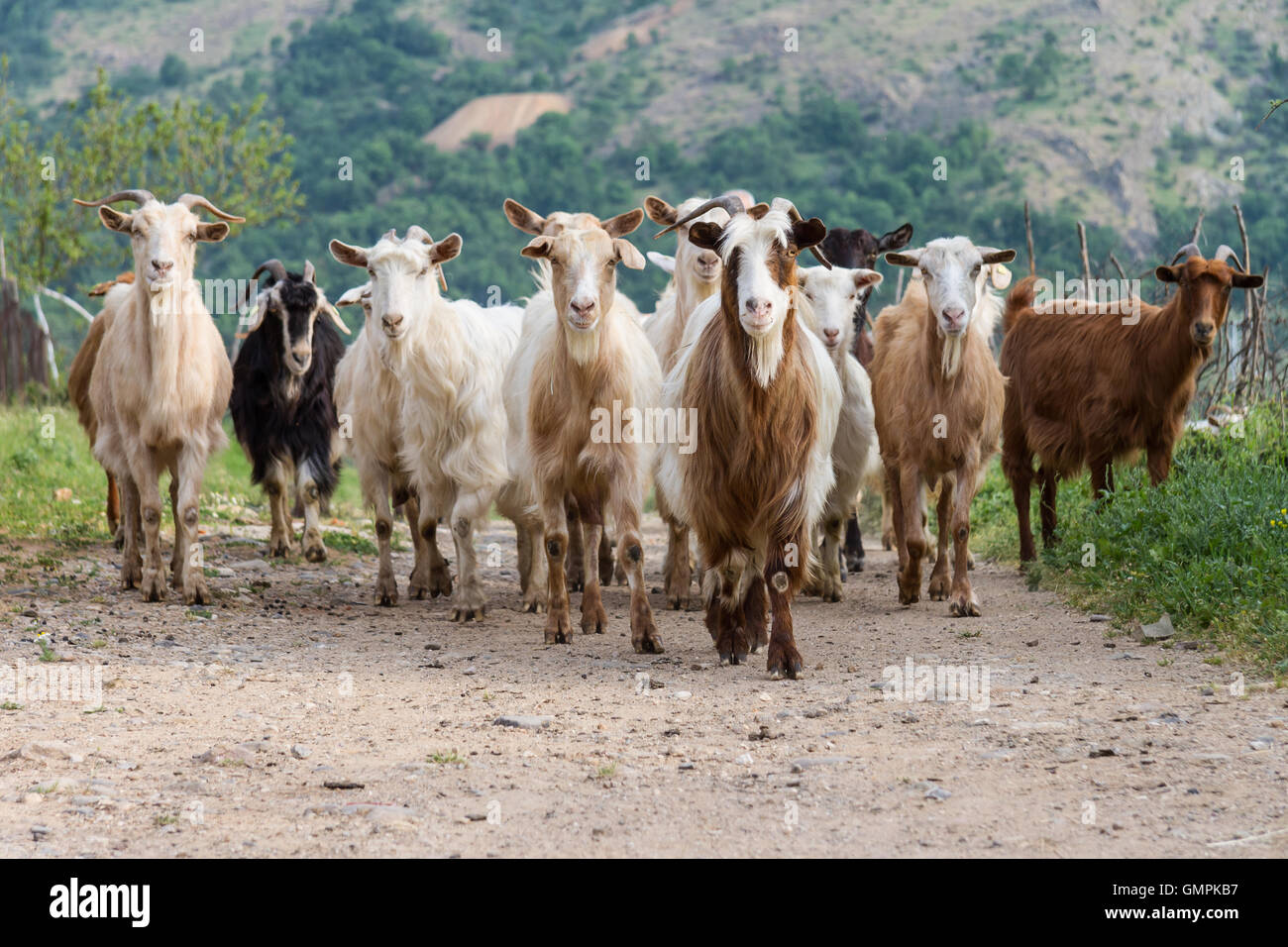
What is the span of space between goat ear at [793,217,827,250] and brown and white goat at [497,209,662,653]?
1259 millimetres

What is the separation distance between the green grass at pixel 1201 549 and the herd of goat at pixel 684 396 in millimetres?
633

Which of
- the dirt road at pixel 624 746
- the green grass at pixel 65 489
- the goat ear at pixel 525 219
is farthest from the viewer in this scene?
the green grass at pixel 65 489

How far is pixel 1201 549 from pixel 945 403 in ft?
5.25

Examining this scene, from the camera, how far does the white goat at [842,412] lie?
28.3 feet

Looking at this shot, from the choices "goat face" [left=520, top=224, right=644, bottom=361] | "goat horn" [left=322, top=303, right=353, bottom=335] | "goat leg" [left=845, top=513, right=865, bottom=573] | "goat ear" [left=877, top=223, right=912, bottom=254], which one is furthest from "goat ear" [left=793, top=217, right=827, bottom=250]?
"goat horn" [left=322, top=303, right=353, bottom=335]

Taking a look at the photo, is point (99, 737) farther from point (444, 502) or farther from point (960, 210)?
point (960, 210)

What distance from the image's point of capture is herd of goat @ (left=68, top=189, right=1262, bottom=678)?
6.54m

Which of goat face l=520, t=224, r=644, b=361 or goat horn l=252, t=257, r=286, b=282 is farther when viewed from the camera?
goat horn l=252, t=257, r=286, b=282

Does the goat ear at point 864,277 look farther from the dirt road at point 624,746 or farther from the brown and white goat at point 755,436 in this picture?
the dirt road at point 624,746

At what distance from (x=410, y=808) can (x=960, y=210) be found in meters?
40.1

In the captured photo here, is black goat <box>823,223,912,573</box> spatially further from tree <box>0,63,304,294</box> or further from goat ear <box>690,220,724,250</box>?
tree <box>0,63,304,294</box>

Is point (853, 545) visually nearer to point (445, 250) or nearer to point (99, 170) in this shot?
point (445, 250)

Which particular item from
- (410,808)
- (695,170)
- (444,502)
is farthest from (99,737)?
(695,170)

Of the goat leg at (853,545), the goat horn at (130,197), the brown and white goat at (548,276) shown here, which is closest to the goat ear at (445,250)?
the brown and white goat at (548,276)
